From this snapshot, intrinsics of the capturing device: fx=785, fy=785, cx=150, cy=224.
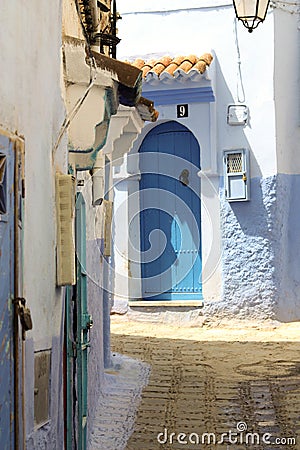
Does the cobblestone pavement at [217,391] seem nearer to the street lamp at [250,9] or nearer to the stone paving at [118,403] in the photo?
the stone paving at [118,403]

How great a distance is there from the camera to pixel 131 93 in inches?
208

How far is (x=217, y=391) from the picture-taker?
788 centimetres

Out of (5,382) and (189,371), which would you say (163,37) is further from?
(5,382)

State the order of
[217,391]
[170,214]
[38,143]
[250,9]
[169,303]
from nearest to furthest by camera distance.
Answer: [38,143]
[250,9]
[217,391]
[169,303]
[170,214]

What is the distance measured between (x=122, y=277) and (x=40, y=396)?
9751 mm

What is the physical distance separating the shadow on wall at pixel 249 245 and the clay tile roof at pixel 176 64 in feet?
2.21

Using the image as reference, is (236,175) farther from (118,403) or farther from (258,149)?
(118,403)

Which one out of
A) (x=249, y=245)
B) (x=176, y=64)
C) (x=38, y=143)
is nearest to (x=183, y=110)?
(x=176, y=64)

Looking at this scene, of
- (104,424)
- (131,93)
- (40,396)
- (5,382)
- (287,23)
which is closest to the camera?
(5,382)

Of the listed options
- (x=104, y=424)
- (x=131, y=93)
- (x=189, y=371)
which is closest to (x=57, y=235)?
(x=131, y=93)

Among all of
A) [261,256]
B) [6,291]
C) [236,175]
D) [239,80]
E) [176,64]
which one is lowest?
[6,291]

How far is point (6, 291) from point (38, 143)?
905mm

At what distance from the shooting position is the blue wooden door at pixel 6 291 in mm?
2855

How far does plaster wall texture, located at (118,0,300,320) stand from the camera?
491 inches
